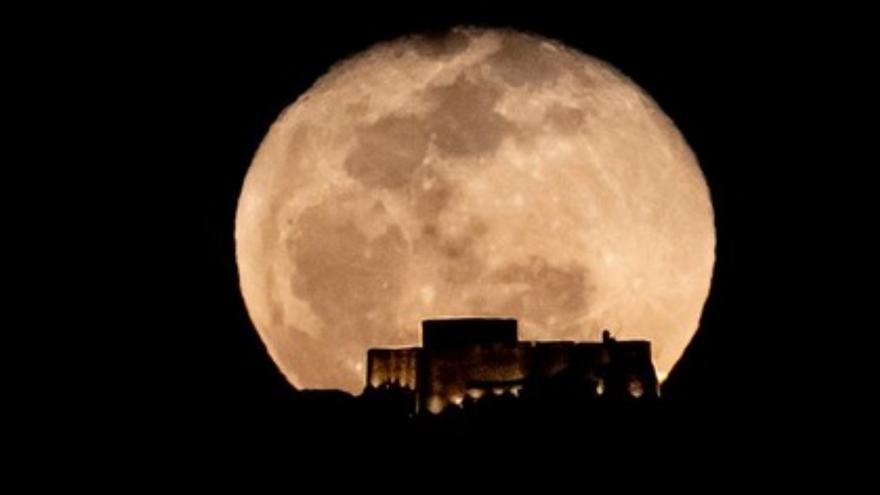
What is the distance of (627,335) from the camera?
6744 centimetres

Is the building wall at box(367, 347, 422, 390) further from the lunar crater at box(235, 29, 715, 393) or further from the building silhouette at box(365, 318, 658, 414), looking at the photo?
the lunar crater at box(235, 29, 715, 393)

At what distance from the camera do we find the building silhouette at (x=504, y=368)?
2566 inches

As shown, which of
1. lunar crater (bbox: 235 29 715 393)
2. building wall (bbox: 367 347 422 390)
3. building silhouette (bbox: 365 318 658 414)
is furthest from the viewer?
lunar crater (bbox: 235 29 715 393)

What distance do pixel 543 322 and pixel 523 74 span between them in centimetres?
521

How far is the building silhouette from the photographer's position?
65188 millimetres

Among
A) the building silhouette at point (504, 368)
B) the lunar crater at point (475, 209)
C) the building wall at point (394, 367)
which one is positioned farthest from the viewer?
the lunar crater at point (475, 209)

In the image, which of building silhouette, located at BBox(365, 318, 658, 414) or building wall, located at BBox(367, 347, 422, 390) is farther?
building wall, located at BBox(367, 347, 422, 390)

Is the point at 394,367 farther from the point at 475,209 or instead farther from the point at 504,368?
the point at 475,209

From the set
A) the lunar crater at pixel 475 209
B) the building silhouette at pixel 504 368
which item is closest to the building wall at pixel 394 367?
the building silhouette at pixel 504 368

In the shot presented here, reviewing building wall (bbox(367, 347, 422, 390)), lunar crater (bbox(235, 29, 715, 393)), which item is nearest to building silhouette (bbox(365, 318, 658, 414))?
building wall (bbox(367, 347, 422, 390))

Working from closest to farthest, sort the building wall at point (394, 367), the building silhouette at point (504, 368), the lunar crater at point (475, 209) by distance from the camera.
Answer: the building silhouette at point (504, 368), the building wall at point (394, 367), the lunar crater at point (475, 209)

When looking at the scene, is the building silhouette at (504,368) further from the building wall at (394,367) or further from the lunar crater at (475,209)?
the lunar crater at (475,209)

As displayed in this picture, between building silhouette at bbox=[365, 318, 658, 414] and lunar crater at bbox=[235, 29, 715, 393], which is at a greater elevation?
lunar crater at bbox=[235, 29, 715, 393]

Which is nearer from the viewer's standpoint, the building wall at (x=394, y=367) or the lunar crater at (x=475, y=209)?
the building wall at (x=394, y=367)
